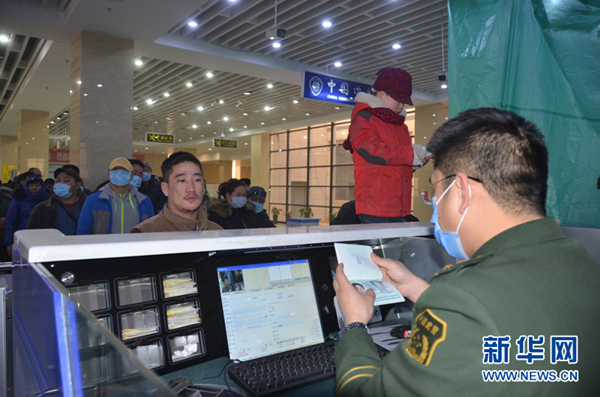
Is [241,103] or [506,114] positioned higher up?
[241,103]

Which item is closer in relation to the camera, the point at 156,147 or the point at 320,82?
the point at 320,82

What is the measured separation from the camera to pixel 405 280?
5.01 feet

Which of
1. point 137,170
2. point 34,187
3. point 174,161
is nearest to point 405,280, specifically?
point 174,161

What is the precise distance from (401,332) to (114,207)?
9.43 ft

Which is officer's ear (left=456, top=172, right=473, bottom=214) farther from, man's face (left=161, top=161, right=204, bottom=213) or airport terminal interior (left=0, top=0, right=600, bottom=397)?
man's face (left=161, top=161, right=204, bottom=213)

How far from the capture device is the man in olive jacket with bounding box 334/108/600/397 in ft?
2.50

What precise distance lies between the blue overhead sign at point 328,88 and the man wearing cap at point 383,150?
4883mm

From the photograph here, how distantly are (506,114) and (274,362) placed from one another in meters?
1.01

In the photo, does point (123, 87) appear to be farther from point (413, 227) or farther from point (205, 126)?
point (205, 126)

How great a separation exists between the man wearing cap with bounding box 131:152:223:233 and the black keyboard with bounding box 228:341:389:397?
1076mm

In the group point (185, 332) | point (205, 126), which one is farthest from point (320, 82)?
point (205, 126)

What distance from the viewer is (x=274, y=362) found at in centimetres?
136

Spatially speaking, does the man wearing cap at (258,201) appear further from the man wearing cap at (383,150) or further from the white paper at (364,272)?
the white paper at (364,272)

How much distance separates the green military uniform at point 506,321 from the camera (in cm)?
76
